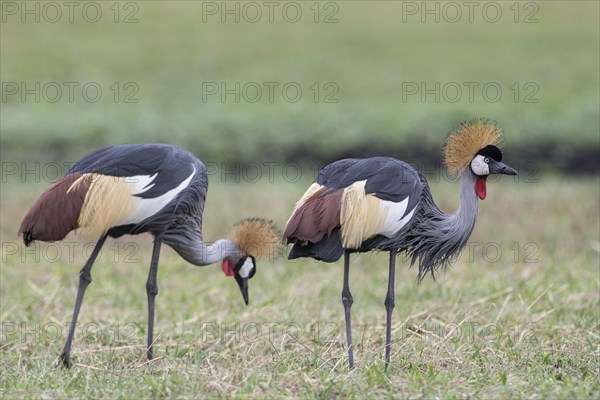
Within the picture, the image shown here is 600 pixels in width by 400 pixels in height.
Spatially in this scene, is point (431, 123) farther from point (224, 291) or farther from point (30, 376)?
point (30, 376)

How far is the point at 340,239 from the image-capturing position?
5.20 metres

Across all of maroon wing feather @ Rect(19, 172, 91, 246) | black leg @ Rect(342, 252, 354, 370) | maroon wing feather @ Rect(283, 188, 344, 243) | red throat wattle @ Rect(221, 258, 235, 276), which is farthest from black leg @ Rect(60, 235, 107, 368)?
black leg @ Rect(342, 252, 354, 370)

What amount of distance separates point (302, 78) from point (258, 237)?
12884 millimetres

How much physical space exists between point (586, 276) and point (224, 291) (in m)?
3.18

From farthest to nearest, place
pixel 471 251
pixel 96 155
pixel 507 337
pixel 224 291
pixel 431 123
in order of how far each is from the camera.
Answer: pixel 431 123 → pixel 471 251 → pixel 224 291 → pixel 507 337 → pixel 96 155

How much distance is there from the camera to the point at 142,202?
18.0 ft

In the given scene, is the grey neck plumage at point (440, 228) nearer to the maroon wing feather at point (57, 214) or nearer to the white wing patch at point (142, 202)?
the white wing patch at point (142, 202)

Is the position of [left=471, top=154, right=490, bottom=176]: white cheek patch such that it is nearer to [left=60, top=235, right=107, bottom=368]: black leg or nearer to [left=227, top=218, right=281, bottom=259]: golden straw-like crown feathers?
[left=227, top=218, right=281, bottom=259]: golden straw-like crown feathers

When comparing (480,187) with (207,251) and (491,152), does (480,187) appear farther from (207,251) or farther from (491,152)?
(207,251)

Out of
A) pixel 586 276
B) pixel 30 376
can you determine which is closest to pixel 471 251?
pixel 586 276

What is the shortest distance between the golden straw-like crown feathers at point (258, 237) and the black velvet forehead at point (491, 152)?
1381 mm

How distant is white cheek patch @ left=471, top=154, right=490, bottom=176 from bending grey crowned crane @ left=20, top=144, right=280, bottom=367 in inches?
51.9

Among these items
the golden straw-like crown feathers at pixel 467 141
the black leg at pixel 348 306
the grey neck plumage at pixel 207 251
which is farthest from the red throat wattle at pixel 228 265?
the golden straw-like crown feathers at pixel 467 141

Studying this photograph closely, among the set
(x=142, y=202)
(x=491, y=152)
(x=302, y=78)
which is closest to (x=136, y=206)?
(x=142, y=202)
